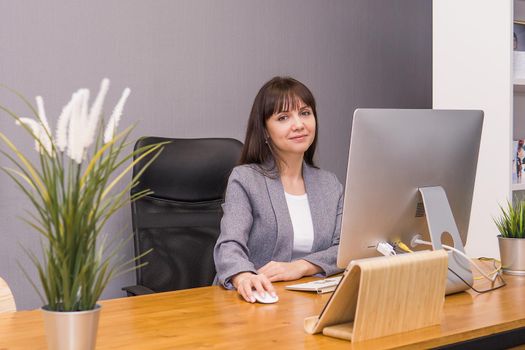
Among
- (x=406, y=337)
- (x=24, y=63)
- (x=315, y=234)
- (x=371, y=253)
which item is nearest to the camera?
(x=406, y=337)

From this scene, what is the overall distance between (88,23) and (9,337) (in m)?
1.75

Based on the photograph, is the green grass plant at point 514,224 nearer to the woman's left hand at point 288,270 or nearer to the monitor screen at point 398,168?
the monitor screen at point 398,168

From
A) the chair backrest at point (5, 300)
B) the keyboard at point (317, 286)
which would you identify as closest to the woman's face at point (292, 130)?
the keyboard at point (317, 286)

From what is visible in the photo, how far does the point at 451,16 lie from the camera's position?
3.15 metres

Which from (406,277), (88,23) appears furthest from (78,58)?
(406,277)

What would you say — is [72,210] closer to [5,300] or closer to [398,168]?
[5,300]

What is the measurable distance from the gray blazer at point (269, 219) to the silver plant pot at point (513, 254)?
0.51m

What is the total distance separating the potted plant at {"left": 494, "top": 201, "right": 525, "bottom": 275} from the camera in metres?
2.05

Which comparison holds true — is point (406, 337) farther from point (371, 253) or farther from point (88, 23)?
point (88, 23)

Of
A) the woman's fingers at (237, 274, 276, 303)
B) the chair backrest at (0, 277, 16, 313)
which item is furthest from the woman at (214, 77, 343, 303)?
the chair backrest at (0, 277, 16, 313)

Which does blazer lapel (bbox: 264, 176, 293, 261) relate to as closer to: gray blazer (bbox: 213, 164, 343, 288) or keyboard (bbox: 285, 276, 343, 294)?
gray blazer (bbox: 213, 164, 343, 288)

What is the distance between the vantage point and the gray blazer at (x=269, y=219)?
2152 millimetres

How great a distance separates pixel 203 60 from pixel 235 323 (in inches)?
75.0

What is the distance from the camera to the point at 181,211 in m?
2.68
